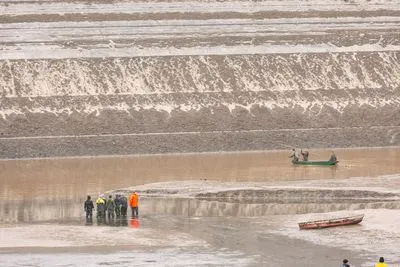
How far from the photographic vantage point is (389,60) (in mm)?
96312

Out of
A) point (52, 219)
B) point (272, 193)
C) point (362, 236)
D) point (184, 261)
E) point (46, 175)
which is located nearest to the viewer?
point (184, 261)

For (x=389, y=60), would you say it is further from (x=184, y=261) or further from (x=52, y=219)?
(x=184, y=261)

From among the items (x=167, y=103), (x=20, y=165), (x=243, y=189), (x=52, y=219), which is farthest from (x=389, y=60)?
(x=52, y=219)

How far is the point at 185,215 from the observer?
4638 centimetres

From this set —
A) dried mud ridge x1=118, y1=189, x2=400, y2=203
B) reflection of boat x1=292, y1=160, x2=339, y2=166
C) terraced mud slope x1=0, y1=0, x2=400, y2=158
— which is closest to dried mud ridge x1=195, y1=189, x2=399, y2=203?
dried mud ridge x1=118, y1=189, x2=400, y2=203

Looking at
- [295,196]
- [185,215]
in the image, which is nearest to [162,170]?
[295,196]

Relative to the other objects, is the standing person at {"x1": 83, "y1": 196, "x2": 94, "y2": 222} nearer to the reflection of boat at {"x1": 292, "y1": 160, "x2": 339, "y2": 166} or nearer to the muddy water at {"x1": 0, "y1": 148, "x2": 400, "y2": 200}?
the muddy water at {"x1": 0, "y1": 148, "x2": 400, "y2": 200}

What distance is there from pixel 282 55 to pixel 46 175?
121 ft

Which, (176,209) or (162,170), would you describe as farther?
A: (162,170)

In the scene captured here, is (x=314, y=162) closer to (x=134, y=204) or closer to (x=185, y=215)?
(x=185, y=215)

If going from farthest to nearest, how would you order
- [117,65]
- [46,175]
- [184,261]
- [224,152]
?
[117,65] → [224,152] → [46,175] → [184,261]

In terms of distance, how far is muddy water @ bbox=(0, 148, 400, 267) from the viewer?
122 feet

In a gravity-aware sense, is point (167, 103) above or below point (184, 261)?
above

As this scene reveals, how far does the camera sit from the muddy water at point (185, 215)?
37.1 metres
